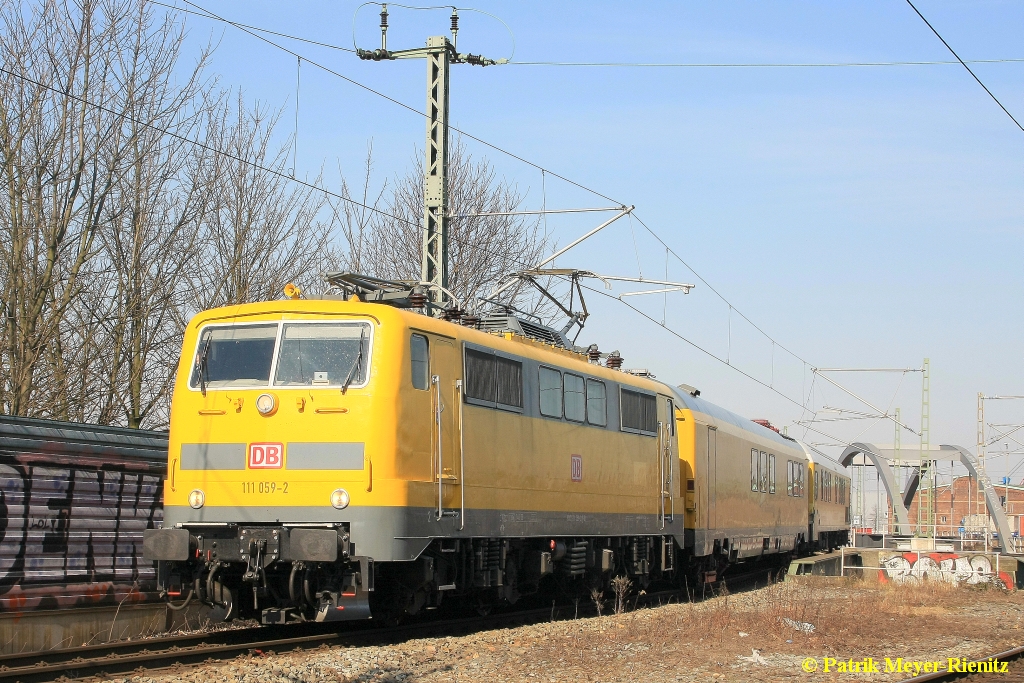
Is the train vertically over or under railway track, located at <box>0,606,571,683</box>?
over

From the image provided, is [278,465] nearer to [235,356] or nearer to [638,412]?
[235,356]

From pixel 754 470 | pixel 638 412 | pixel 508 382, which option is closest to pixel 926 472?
pixel 754 470

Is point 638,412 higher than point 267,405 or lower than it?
higher

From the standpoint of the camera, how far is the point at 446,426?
12.6m

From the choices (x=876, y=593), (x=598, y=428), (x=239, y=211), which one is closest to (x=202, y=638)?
(x=598, y=428)

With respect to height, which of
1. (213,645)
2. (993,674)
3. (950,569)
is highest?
(213,645)

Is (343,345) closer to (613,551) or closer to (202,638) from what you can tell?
(202,638)

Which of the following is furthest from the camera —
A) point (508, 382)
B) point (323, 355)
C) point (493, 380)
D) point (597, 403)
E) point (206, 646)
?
point (597, 403)

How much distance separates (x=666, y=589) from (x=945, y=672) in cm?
1135

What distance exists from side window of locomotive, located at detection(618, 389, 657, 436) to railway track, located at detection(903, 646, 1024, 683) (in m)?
6.34

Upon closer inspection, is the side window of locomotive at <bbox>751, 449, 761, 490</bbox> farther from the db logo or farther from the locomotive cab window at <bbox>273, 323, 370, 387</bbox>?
the db logo

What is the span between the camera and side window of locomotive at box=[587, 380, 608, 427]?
1644cm

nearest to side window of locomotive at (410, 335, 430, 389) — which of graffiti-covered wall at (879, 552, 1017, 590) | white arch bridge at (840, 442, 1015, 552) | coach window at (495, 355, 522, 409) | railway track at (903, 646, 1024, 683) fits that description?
coach window at (495, 355, 522, 409)

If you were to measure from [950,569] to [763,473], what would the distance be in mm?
5916
